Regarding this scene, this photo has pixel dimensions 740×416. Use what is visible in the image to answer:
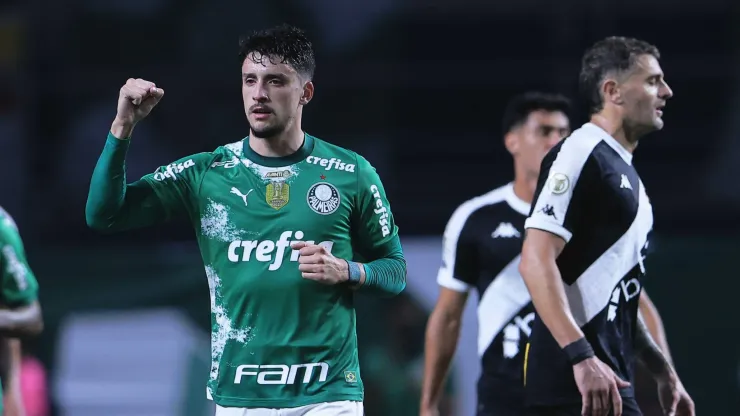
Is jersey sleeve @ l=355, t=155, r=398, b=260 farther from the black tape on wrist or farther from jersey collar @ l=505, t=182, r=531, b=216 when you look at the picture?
jersey collar @ l=505, t=182, r=531, b=216

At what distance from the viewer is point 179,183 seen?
5.00 meters

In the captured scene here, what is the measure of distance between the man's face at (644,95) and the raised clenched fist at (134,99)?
1.91 meters

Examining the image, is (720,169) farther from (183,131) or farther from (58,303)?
(58,303)

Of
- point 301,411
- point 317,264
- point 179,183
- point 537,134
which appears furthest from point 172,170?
point 537,134

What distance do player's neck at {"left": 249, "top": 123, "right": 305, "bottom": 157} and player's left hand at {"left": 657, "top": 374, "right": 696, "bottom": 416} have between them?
6.08 feet

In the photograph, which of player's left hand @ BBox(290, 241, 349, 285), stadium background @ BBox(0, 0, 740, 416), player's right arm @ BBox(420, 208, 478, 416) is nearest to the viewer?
player's left hand @ BBox(290, 241, 349, 285)

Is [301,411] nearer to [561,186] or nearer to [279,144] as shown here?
[279,144]

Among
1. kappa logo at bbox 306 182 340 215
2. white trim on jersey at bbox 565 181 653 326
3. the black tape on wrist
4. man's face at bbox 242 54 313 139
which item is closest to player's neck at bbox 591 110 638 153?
white trim on jersey at bbox 565 181 653 326

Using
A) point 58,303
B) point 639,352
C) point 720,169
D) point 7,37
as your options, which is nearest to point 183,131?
point 7,37

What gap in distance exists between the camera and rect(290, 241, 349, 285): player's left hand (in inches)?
185

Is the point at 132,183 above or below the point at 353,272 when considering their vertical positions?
above

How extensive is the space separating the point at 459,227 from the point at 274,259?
7.29ft

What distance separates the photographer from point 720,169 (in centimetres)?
1193

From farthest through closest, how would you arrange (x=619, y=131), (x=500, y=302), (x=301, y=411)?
(x=500, y=302)
(x=619, y=131)
(x=301, y=411)
